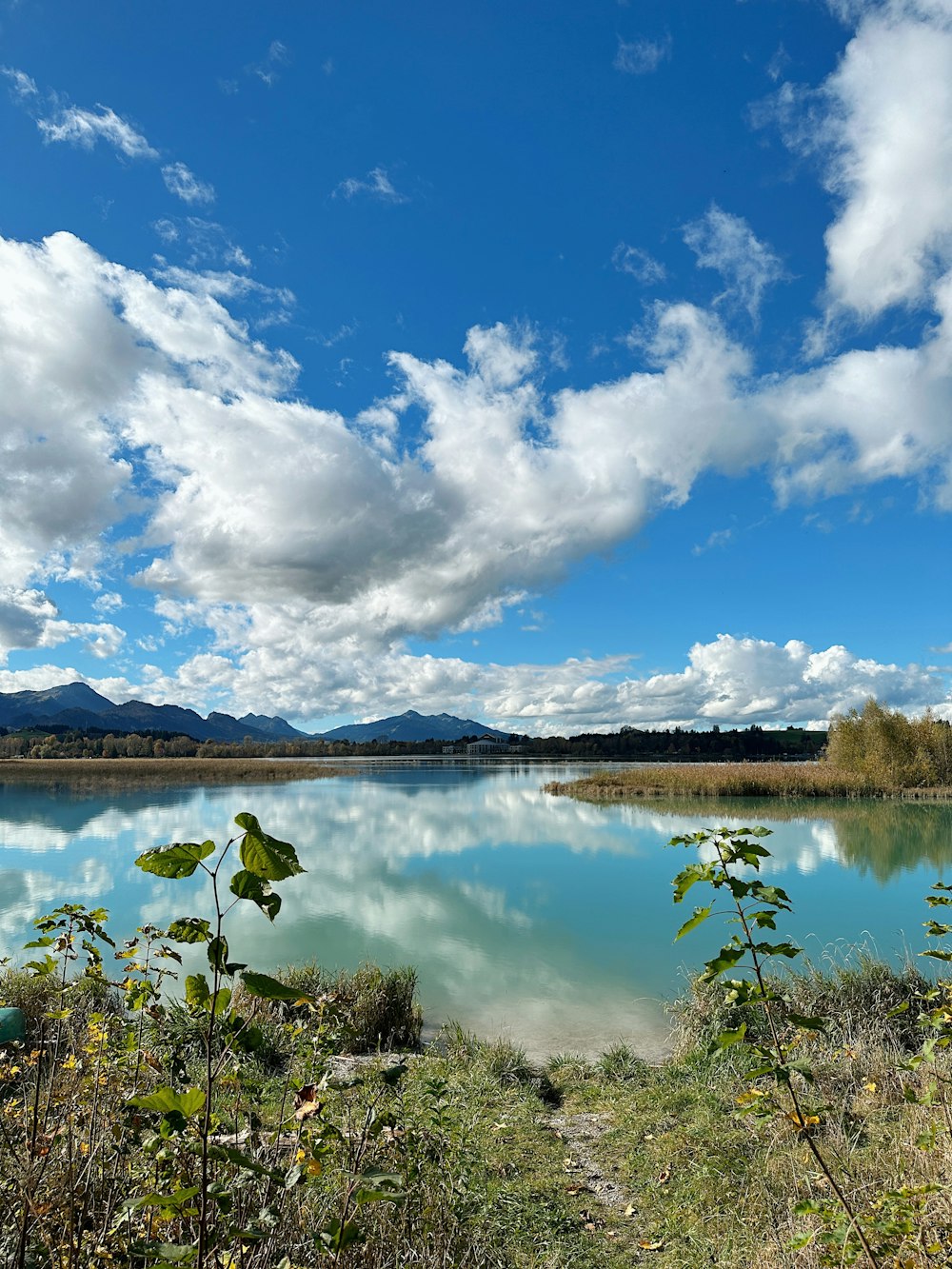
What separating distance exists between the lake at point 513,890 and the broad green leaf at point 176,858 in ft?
31.5

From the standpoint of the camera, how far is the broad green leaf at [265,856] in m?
1.53

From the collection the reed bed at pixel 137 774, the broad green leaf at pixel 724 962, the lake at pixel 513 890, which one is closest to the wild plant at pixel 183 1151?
the broad green leaf at pixel 724 962

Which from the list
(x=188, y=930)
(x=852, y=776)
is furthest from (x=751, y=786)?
(x=188, y=930)

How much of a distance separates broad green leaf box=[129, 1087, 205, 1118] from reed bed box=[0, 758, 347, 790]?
6674 centimetres

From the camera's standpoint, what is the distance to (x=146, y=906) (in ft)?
65.9

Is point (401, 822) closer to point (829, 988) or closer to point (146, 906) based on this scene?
point (146, 906)

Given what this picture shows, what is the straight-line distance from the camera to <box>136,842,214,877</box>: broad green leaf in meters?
1.64

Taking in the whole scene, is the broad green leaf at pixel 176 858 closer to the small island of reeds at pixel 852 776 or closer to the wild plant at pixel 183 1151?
the wild plant at pixel 183 1151

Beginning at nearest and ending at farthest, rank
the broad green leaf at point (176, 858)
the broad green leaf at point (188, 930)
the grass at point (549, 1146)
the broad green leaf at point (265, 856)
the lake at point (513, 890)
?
the broad green leaf at point (265, 856) → the broad green leaf at point (176, 858) → the broad green leaf at point (188, 930) → the grass at point (549, 1146) → the lake at point (513, 890)

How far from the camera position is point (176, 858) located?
169 cm

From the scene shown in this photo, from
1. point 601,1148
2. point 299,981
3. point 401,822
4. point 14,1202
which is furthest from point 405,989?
point 401,822

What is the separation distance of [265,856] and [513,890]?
74.3 ft

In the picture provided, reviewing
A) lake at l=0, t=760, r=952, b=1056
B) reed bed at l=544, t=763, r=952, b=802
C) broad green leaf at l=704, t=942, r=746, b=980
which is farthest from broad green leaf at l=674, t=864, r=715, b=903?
reed bed at l=544, t=763, r=952, b=802

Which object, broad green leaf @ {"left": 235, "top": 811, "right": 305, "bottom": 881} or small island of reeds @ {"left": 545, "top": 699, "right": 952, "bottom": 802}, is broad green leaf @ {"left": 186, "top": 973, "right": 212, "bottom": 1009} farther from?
small island of reeds @ {"left": 545, "top": 699, "right": 952, "bottom": 802}
